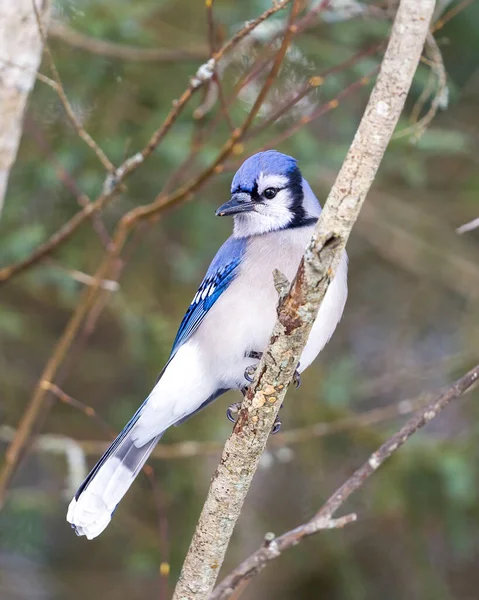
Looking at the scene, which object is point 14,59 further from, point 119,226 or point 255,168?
point 255,168

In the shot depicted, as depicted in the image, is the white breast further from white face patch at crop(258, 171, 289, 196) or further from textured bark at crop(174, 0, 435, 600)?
textured bark at crop(174, 0, 435, 600)

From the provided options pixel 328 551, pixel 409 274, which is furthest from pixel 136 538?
pixel 409 274

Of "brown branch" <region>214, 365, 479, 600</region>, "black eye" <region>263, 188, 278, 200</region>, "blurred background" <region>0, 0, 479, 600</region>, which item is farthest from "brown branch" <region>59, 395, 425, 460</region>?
"brown branch" <region>214, 365, 479, 600</region>

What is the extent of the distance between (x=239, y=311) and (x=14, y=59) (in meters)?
1.06

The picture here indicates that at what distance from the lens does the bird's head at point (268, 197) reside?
112 inches

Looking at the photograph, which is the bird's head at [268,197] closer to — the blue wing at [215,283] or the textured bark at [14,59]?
the blue wing at [215,283]

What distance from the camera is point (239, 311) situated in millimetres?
2807

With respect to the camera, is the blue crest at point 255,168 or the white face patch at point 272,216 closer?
the blue crest at point 255,168

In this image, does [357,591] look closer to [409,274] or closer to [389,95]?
[409,274]

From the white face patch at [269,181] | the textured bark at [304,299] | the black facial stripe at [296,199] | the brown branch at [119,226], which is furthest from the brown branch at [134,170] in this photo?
the textured bark at [304,299]

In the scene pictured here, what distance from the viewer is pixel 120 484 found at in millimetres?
2646

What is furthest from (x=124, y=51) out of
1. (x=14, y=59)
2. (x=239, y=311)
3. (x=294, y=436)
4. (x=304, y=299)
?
(x=304, y=299)

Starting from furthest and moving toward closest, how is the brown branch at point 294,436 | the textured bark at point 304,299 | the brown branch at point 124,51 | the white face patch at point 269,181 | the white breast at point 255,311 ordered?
the brown branch at point 124,51
the brown branch at point 294,436
the white face patch at point 269,181
the white breast at point 255,311
the textured bark at point 304,299

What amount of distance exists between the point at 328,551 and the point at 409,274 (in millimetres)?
1713
